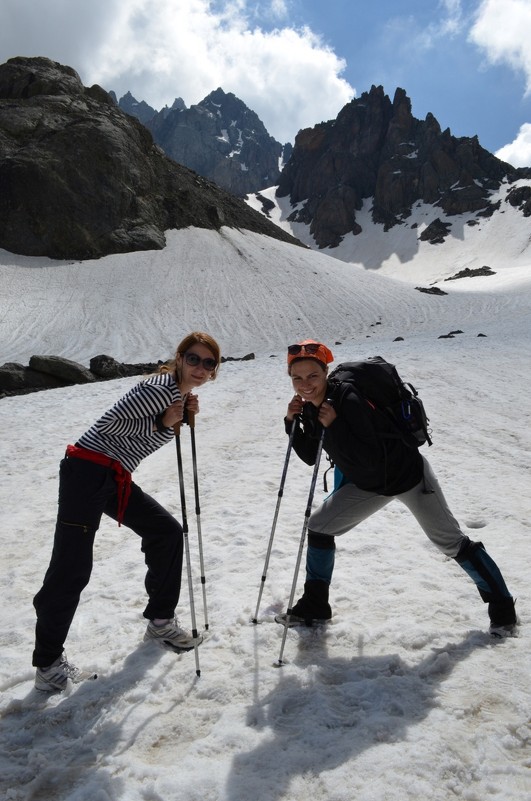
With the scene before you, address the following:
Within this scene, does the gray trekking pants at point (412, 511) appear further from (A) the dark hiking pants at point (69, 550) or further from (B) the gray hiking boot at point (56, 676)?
(B) the gray hiking boot at point (56, 676)

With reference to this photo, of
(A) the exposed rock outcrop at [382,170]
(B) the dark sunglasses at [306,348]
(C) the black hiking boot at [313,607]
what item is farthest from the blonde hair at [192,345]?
(A) the exposed rock outcrop at [382,170]

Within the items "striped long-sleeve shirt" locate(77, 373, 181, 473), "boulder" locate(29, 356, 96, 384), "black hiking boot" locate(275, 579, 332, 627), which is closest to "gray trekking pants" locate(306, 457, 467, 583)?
"black hiking boot" locate(275, 579, 332, 627)

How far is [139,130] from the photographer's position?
66062mm

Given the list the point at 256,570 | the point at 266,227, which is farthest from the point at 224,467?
the point at 266,227

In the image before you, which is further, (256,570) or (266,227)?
(266,227)

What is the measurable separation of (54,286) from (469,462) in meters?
42.4

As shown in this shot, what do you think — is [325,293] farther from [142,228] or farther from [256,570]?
[256,570]

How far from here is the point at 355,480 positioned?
3.78 m

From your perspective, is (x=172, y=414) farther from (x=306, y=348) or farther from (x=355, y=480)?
(x=355, y=480)

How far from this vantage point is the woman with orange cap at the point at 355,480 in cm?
364

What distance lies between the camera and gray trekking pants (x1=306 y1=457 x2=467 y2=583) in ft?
12.8

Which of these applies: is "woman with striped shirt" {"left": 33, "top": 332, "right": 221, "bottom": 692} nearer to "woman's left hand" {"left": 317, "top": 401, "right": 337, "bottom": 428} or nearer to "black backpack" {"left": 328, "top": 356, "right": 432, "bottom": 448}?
"woman's left hand" {"left": 317, "top": 401, "right": 337, "bottom": 428}

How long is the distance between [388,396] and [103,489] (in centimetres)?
218

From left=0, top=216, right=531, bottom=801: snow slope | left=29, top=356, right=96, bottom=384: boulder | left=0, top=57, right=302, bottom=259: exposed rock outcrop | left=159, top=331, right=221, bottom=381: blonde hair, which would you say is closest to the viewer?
left=0, top=216, right=531, bottom=801: snow slope
